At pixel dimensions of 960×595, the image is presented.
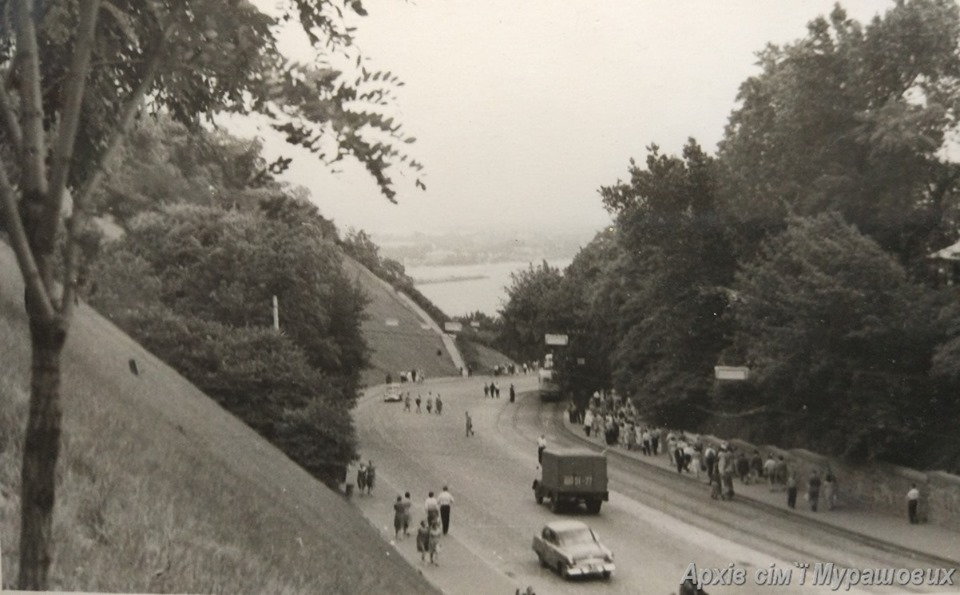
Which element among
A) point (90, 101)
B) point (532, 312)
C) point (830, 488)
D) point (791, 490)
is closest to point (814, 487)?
point (830, 488)

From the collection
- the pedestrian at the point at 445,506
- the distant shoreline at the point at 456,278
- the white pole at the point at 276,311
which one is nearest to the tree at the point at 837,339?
the distant shoreline at the point at 456,278

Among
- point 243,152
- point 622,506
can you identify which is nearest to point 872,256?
point 622,506

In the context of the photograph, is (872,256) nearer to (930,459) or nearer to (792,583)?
(930,459)

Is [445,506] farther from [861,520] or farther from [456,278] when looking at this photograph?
[861,520]

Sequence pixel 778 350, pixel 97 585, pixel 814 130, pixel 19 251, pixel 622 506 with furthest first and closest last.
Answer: pixel 814 130
pixel 778 350
pixel 622 506
pixel 97 585
pixel 19 251

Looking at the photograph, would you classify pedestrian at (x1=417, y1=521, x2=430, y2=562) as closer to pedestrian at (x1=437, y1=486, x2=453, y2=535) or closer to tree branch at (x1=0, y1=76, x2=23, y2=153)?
pedestrian at (x1=437, y1=486, x2=453, y2=535)

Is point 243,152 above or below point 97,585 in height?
above

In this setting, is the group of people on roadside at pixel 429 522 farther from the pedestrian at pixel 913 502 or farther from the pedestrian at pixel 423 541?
the pedestrian at pixel 913 502
